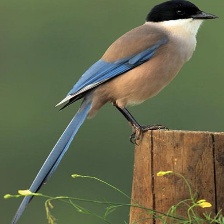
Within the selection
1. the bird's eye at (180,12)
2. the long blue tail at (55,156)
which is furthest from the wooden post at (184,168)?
the bird's eye at (180,12)

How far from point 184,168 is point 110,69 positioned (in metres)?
1.62

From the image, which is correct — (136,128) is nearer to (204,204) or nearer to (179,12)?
(179,12)

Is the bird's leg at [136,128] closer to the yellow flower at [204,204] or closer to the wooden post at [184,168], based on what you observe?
the wooden post at [184,168]

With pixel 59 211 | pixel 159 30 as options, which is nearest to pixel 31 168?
pixel 59 211

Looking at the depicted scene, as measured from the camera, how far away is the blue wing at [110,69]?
7539mm

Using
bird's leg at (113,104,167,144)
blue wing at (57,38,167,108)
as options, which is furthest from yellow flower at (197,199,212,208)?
blue wing at (57,38,167,108)

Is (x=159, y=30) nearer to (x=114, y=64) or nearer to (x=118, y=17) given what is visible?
(x=114, y=64)

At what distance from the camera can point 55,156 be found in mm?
6855

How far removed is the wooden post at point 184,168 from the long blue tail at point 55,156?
62 centimetres

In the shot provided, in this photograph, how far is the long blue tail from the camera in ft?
21.0

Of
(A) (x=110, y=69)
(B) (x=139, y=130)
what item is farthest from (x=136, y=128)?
(A) (x=110, y=69)

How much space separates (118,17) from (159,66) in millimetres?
9808

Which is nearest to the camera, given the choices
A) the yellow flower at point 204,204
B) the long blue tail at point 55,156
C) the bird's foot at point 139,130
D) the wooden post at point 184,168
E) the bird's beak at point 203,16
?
the yellow flower at point 204,204

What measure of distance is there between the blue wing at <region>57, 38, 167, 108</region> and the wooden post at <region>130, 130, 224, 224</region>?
4.56 feet
